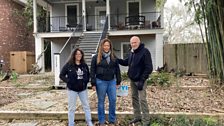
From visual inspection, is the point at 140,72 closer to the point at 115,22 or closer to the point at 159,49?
the point at 159,49

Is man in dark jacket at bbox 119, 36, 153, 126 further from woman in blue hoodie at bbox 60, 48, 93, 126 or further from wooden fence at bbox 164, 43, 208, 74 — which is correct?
wooden fence at bbox 164, 43, 208, 74

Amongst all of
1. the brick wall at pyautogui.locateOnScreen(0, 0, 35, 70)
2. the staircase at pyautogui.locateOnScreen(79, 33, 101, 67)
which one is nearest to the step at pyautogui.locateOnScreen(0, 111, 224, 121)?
the staircase at pyautogui.locateOnScreen(79, 33, 101, 67)

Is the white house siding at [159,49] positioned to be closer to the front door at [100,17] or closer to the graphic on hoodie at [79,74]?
the front door at [100,17]

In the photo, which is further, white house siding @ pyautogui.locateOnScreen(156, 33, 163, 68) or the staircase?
white house siding @ pyautogui.locateOnScreen(156, 33, 163, 68)

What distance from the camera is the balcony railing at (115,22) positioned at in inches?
750

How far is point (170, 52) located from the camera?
54.1ft

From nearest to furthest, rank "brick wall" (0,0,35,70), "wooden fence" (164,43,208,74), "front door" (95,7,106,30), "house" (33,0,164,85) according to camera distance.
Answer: "wooden fence" (164,43,208,74), "house" (33,0,164,85), "front door" (95,7,106,30), "brick wall" (0,0,35,70)

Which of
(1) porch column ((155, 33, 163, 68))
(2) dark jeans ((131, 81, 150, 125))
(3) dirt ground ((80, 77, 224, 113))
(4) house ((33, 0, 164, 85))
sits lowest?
(3) dirt ground ((80, 77, 224, 113))

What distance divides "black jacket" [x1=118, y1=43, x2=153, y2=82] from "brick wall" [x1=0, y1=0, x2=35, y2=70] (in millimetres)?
16998

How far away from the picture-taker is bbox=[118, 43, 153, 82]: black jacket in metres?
5.38

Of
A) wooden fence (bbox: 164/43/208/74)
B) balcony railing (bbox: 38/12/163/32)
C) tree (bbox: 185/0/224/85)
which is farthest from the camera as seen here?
balcony railing (bbox: 38/12/163/32)

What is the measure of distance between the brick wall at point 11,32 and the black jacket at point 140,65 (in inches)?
669

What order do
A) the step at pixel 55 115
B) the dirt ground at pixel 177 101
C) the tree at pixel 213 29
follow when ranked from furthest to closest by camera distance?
the tree at pixel 213 29, the dirt ground at pixel 177 101, the step at pixel 55 115

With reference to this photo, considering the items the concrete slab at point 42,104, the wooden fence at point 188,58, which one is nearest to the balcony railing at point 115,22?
the wooden fence at point 188,58
